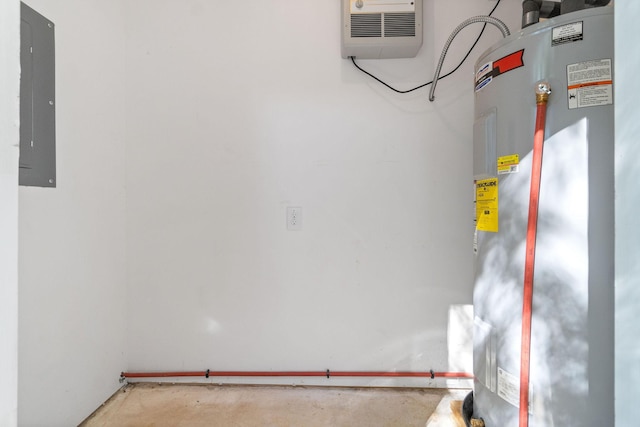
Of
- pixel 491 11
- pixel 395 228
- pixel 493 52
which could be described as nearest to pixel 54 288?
pixel 395 228

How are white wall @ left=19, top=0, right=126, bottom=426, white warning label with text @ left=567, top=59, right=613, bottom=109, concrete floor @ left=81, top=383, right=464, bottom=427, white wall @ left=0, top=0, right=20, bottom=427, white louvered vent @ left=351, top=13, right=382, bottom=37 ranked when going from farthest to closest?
1. white louvered vent @ left=351, top=13, right=382, bottom=37
2. concrete floor @ left=81, top=383, right=464, bottom=427
3. white wall @ left=19, top=0, right=126, bottom=426
4. white warning label with text @ left=567, top=59, right=613, bottom=109
5. white wall @ left=0, top=0, right=20, bottom=427

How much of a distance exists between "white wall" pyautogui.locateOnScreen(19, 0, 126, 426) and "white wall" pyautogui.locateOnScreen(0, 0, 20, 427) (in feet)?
2.78

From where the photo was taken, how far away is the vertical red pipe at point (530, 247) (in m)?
0.89

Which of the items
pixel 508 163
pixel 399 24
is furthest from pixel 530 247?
pixel 399 24

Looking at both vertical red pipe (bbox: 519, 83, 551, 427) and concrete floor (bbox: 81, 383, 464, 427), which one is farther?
concrete floor (bbox: 81, 383, 464, 427)

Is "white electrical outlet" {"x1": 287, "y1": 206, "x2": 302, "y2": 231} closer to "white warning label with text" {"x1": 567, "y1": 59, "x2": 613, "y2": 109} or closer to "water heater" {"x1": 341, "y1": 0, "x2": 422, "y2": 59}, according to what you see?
"water heater" {"x1": 341, "y1": 0, "x2": 422, "y2": 59}

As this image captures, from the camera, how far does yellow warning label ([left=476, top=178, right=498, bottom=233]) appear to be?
1.03 m

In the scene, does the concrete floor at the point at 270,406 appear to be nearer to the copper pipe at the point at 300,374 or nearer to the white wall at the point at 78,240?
the copper pipe at the point at 300,374

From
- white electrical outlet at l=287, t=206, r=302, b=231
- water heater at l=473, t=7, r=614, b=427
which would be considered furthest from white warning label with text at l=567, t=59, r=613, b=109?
white electrical outlet at l=287, t=206, r=302, b=231

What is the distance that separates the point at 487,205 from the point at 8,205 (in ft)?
4.11

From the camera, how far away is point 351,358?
161 centimetres

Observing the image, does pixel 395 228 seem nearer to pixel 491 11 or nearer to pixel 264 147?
pixel 264 147
